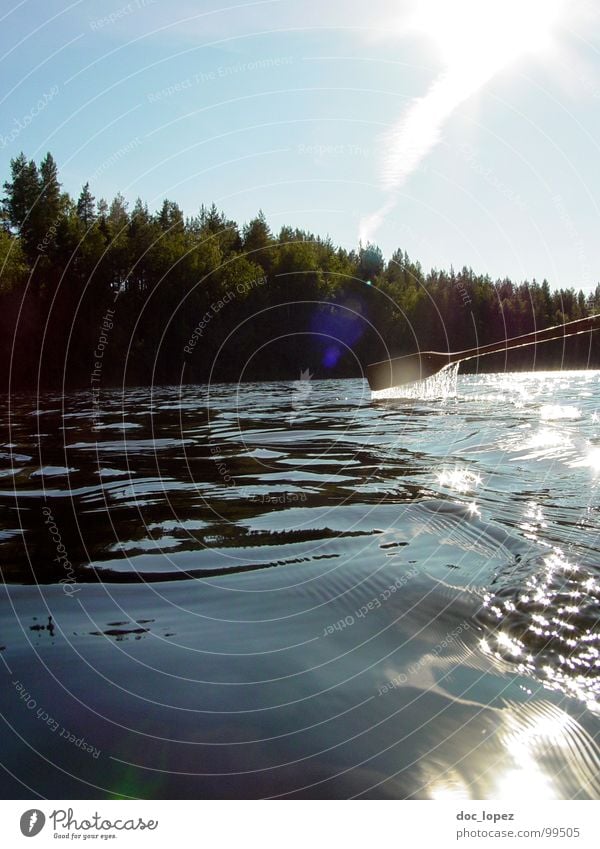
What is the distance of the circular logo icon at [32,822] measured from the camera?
2.47m

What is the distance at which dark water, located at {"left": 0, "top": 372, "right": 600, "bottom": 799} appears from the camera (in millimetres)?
2594

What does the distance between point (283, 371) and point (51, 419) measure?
46.2m

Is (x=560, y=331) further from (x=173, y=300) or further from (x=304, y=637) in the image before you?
(x=173, y=300)

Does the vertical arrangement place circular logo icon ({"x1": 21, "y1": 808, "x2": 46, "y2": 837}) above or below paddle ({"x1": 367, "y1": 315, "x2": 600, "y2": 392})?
below

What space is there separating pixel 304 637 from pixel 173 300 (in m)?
61.1

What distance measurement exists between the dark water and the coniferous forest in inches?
1806

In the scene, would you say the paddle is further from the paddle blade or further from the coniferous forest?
the coniferous forest

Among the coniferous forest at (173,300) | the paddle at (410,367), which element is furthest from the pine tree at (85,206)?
the paddle at (410,367)

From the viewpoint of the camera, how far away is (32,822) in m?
2.48

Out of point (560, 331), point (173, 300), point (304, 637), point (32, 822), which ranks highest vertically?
point (173, 300)

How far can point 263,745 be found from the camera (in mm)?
2715

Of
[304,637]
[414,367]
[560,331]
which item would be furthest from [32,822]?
[414,367]

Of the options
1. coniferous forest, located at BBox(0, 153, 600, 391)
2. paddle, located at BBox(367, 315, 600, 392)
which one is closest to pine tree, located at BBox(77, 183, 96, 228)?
coniferous forest, located at BBox(0, 153, 600, 391)

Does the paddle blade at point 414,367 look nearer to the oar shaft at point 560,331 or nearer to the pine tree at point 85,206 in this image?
the oar shaft at point 560,331
